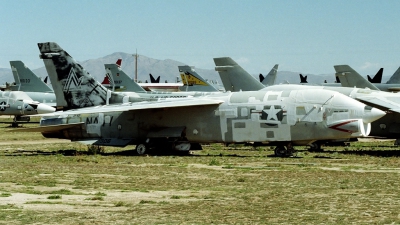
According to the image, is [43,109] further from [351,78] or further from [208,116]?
[208,116]

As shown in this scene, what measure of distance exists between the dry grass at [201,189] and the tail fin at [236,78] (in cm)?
1355

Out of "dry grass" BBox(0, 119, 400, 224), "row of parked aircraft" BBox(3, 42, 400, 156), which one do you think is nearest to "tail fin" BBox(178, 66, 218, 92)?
"row of parked aircraft" BBox(3, 42, 400, 156)

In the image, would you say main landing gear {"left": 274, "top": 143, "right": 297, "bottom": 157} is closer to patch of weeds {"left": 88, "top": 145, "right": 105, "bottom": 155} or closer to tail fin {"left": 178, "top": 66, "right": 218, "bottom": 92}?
patch of weeds {"left": 88, "top": 145, "right": 105, "bottom": 155}

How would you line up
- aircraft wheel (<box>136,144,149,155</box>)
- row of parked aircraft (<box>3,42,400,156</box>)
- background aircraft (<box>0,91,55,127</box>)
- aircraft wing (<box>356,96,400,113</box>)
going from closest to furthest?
row of parked aircraft (<box>3,42,400,156</box>) → aircraft wing (<box>356,96,400,113</box>) → aircraft wheel (<box>136,144,149,155</box>) → background aircraft (<box>0,91,55,127</box>)

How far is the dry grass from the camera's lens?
14836 mm

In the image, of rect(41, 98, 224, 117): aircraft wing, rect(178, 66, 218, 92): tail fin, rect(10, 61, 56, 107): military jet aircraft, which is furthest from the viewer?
rect(10, 61, 56, 107): military jet aircraft

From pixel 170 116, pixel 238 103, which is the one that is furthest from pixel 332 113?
pixel 170 116

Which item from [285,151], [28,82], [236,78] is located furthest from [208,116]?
[28,82]

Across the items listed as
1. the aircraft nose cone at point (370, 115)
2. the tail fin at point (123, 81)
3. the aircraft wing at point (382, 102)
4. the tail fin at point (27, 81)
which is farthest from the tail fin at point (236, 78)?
the tail fin at point (27, 81)

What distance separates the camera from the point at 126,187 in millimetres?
20188

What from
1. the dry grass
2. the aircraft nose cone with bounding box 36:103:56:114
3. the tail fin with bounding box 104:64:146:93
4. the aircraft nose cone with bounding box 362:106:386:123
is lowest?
the dry grass

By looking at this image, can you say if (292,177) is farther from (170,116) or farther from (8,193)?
(170,116)

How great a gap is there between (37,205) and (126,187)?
416cm

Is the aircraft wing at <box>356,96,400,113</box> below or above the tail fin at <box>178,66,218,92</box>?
below
